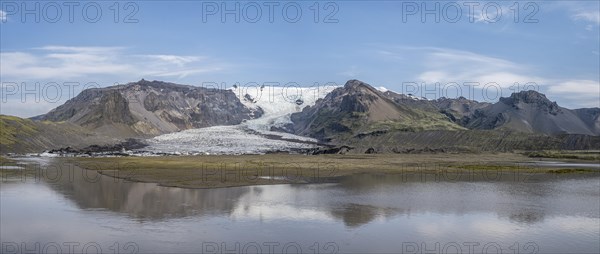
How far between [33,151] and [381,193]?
4641 inches

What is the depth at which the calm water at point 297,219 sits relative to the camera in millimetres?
26438

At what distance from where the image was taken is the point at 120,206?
38.4 metres

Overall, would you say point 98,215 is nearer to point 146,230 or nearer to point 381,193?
point 146,230

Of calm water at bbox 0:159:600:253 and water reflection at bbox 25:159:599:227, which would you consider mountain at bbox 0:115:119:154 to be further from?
calm water at bbox 0:159:600:253

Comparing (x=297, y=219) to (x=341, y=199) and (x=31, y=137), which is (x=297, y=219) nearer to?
(x=341, y=199)

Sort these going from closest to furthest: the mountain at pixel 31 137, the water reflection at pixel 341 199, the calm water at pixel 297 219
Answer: the calm water at pixel 297 219, the water reflection at pixel 341 199, the mountain at pixel 31 137

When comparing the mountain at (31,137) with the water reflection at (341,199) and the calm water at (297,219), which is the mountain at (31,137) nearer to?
the water reflection at (341,199)

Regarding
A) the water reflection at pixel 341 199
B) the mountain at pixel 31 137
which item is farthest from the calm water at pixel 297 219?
the mountain at pixel 31 137

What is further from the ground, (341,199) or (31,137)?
(31,137)

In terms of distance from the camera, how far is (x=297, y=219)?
33594mm

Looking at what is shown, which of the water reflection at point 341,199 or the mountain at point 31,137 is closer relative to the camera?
the water reflection at point 341,199

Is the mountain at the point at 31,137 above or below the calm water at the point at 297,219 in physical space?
above

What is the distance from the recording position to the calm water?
26438 millimetres

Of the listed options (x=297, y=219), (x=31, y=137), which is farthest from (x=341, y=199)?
(x=31, y=137)
